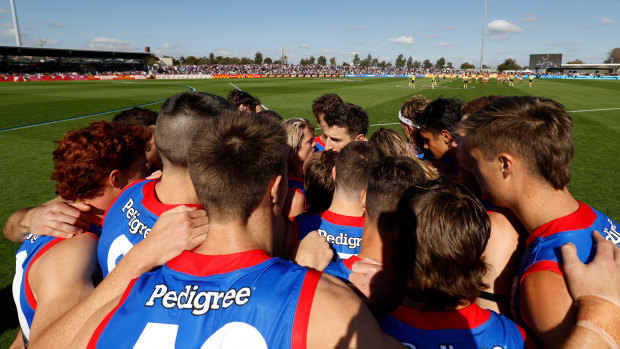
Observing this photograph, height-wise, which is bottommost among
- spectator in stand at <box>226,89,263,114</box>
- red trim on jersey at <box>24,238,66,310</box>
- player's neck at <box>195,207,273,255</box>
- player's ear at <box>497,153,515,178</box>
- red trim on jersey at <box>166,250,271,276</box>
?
red trim on jersey at <box>24,238,66,310</box>

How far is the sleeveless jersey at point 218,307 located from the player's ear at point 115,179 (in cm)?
146

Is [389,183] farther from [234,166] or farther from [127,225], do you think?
[127,225]

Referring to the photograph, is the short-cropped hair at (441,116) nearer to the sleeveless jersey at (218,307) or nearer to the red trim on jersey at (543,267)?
the red trim on jersey at (543,267)

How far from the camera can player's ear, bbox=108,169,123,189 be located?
8.61 feet

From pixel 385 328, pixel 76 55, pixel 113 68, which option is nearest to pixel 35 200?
pixel 385 328

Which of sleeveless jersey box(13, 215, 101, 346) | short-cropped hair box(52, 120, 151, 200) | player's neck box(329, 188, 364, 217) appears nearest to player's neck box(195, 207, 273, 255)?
player's neck box(329, 188, 364, 217)

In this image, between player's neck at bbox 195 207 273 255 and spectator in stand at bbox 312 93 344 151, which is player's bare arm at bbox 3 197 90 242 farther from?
spectator in stand at bbox 312 93 344 151

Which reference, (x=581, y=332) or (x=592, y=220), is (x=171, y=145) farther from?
(x=592, y=220)

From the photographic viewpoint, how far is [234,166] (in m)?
1.57

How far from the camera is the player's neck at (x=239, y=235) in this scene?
1526 mm

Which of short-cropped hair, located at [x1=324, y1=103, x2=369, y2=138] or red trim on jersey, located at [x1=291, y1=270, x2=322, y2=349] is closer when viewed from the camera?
red trim on jersey, located at [x1=291, y1=270, x2=322, y2=349]

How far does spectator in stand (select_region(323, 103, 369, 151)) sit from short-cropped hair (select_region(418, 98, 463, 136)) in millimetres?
874

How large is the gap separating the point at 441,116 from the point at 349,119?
50.5 inches

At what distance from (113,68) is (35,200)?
80903 mm
